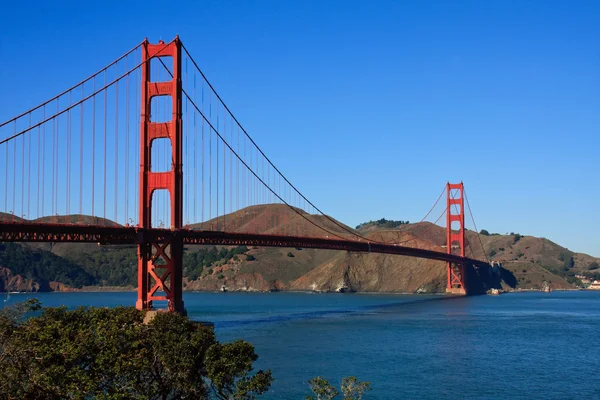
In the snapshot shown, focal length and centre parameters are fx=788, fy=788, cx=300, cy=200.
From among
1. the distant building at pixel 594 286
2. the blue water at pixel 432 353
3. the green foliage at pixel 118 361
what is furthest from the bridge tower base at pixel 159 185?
the distant building at pixel 594 286

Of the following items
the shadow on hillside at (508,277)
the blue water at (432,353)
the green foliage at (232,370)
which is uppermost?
the shadow on hillside at (508,277)

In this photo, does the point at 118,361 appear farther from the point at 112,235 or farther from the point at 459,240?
the point at 459,240

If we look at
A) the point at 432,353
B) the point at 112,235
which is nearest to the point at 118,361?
the point at 112,235

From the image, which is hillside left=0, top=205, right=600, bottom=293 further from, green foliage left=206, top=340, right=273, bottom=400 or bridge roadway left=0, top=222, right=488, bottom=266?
green foliage left=206, top=340, right=273, bottom=400

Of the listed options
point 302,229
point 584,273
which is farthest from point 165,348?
point 584,273

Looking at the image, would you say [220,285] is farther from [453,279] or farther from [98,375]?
[98,375]

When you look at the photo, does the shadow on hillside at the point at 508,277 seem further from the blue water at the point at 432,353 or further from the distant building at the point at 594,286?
the blue water at the point at 432,353
